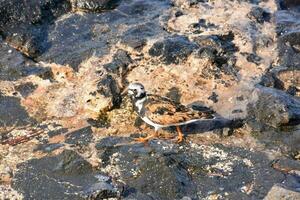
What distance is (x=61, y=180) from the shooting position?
7715 mm

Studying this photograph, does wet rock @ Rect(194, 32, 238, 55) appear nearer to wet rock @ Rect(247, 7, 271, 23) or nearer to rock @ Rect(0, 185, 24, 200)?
wet rock @ Rect(247, 7, 271, 23)

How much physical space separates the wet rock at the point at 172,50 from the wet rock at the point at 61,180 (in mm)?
2730

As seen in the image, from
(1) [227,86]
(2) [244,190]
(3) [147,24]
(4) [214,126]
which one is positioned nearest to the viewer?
(2) [244,190]

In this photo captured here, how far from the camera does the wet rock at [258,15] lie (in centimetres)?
1104

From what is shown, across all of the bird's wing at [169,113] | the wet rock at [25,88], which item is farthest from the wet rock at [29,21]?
the bird's wing at [169,113]

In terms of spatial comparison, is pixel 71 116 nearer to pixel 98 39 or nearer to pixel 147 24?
pixel 98 39

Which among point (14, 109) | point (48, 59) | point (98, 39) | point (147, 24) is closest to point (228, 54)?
point (147, 24)

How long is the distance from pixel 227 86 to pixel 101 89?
6.98ft

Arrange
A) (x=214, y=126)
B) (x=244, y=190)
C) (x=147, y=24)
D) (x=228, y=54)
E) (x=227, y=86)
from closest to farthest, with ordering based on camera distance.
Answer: (x=244, y=190) < (x=214, y=126) < (x=227, y=86) < (x=228, y=54) < (x=147, y=24)

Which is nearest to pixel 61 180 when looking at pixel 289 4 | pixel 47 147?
pixel 47 147

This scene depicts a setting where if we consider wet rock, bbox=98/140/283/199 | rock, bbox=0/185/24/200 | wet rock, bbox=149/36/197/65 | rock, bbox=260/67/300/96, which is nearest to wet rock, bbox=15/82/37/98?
wet rock, bbox=98/140/283/199

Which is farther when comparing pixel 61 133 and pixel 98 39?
pixel 98 39

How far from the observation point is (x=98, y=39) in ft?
34.7

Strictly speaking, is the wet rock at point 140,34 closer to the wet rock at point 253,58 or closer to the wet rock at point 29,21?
the wet rock at point 29,21
